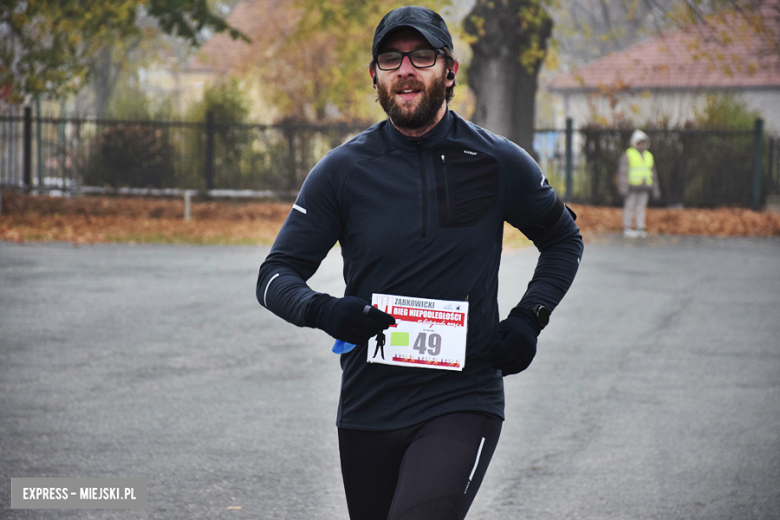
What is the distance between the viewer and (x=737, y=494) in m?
4.88

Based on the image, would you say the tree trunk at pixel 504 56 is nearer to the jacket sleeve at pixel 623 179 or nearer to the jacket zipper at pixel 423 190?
the jacket sleeve at pixel 623 179

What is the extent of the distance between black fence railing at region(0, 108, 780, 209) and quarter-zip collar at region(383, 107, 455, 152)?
20393 millimetres

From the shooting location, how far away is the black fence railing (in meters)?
23.2

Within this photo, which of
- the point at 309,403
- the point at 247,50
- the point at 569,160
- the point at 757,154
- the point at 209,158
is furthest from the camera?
the point at 247,50

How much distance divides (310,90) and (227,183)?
11676 millimetres

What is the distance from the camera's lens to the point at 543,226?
3.17 m

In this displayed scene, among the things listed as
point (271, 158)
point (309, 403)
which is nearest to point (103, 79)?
point (271, 158)

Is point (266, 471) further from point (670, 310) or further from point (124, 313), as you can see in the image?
point (670, 310)

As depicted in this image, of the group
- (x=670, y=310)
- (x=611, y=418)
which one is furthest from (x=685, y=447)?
(x=670, y=310)

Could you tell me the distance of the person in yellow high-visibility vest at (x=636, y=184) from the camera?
64.0 ft

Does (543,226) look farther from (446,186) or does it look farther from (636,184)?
(636,184)

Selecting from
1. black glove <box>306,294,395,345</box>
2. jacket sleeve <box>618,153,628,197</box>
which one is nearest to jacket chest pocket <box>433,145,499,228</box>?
black glove <box>306,294,395,345</box>

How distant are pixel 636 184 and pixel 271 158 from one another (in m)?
8.89

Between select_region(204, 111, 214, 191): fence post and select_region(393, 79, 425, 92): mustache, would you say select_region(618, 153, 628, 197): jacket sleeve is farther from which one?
select_region(393, 79, 425, 92): mustache
